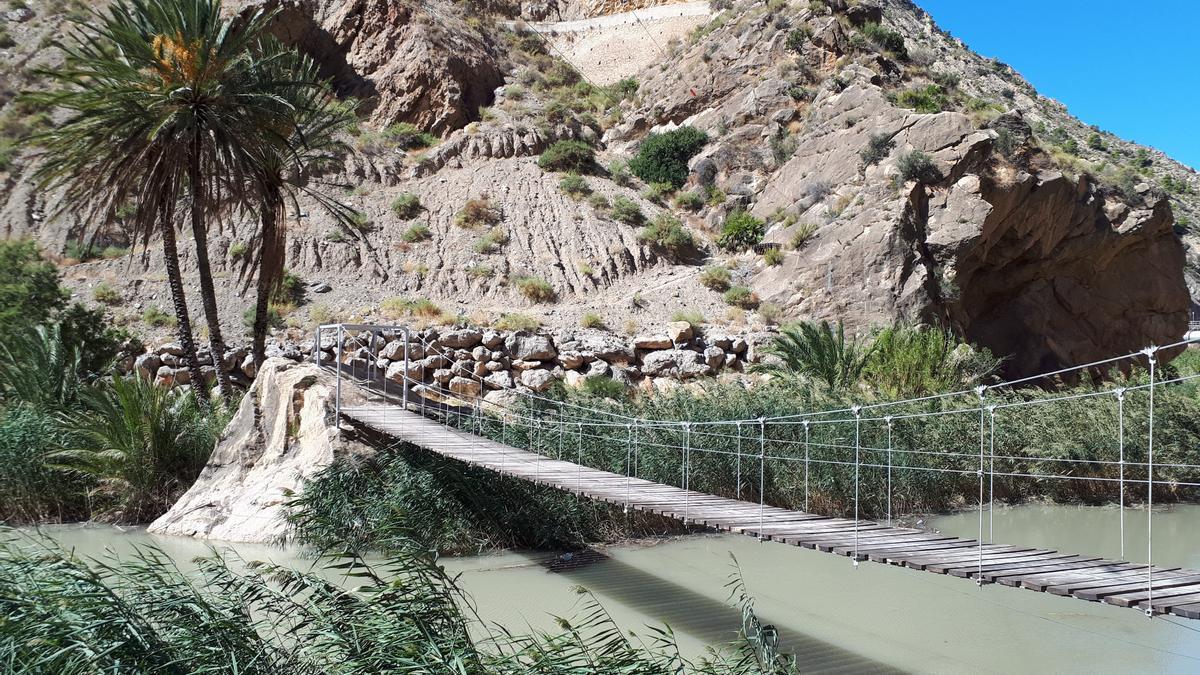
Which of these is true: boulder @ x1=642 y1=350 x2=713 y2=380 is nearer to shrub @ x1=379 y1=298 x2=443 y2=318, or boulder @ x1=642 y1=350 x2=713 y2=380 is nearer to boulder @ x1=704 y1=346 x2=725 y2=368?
boulder @ x1=704 y1=346 x2=725 y2=368

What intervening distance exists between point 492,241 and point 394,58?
27.3 ft

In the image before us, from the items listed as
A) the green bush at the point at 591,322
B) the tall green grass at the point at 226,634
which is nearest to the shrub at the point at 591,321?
the green bush at the point at 591,322

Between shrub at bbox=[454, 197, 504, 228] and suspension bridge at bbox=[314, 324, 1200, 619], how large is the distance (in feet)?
18.6

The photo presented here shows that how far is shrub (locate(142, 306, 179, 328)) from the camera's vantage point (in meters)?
15.9

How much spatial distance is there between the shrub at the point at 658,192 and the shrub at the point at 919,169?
6481 mm

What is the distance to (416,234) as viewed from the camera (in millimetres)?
20016

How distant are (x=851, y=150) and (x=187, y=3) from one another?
1444cm

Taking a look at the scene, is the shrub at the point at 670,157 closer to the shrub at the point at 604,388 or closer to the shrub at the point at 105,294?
the shrub at the point at 604,388

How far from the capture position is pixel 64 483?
9.66 metres

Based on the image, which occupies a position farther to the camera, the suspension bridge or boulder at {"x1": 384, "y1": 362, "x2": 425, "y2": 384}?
boulder at {"x1": 384, "y1": 362, "x2": 425, "y2": 384}

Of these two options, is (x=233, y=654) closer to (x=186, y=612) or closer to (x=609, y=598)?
(x=186, y=612)

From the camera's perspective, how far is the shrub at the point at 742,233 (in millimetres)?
20500

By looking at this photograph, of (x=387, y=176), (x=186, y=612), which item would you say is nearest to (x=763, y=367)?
(x=186, y=612)

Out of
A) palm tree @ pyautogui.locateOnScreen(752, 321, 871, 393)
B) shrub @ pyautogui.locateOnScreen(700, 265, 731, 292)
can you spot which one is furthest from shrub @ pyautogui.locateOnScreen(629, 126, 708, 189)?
palm tree @ pyautogui.locateOnScreen(752, 321, 871, 393)
